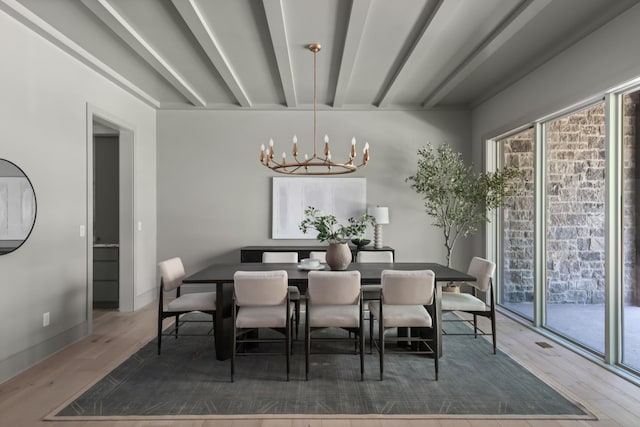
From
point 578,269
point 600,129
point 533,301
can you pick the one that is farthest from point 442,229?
point 600,129

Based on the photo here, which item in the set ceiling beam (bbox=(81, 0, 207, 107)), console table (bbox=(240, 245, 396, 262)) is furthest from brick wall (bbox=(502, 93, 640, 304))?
ceiling beam (bbox=(81, 0, 207, 107))

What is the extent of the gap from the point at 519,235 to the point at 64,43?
5258 mm

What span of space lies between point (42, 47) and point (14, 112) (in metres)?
0.73

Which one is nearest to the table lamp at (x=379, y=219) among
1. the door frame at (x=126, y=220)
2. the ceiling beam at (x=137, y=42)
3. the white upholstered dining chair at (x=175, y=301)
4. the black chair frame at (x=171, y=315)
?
the black chair frame at (x=171, y=315)

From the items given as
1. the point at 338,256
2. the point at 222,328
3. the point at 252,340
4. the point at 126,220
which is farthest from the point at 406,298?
the point at 126,220

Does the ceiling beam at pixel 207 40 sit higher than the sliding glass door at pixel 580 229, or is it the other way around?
the ceiling beam at pixel 207 40

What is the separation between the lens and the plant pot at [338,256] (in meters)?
3.71

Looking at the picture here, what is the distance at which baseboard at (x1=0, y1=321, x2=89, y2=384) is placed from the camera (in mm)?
3080

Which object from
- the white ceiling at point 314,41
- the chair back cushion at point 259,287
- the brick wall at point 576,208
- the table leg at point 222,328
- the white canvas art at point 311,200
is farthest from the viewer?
the white canvas art at point 311,200

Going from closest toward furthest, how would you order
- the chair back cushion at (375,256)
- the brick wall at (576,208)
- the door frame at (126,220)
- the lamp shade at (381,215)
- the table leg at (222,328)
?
the brick wall at (576,208) → the table leg at (222,328) → the chair back cushion at (375,256) → the door frame at (126,220) → the lamp shade at (381,215)

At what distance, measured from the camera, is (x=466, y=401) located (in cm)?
269

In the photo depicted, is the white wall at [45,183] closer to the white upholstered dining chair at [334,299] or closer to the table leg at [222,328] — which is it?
the table leg at [222,328]

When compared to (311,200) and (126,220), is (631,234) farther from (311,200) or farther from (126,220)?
(126,220)

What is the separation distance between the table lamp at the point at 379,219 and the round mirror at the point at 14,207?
3.93 metres
